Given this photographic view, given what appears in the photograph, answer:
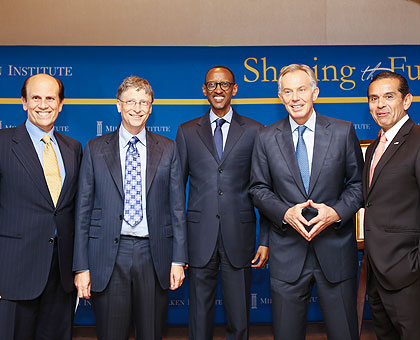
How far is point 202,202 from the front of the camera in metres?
2.85

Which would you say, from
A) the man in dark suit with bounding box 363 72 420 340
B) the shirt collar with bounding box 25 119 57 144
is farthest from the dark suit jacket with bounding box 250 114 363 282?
the shirt collar with bounding box 25 119 57 144

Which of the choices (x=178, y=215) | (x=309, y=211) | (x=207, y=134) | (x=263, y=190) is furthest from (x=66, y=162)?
(x=309, y=211)

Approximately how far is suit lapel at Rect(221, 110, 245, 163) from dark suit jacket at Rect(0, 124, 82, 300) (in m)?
1.07

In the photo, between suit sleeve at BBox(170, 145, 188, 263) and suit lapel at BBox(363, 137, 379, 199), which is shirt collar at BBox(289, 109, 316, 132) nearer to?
suit lapel at BBox(363, 137, 379, 199)

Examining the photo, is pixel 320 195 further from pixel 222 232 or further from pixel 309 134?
pixel 222 232

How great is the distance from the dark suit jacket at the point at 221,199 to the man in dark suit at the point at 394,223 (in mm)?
719

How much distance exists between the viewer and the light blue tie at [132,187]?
239cm

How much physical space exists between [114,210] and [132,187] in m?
0.16

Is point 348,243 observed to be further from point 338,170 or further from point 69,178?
point 69,178

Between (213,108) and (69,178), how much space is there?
111cm

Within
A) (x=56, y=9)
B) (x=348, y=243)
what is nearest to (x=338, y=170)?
(x=348, y=243)

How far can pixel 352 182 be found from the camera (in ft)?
8.18

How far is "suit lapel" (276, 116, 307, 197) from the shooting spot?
240 centimetres

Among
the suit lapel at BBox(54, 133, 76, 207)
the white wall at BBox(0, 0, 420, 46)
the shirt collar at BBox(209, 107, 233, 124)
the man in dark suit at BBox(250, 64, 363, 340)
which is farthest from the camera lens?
the white wall at BBox(0, 0, 420, 46)
